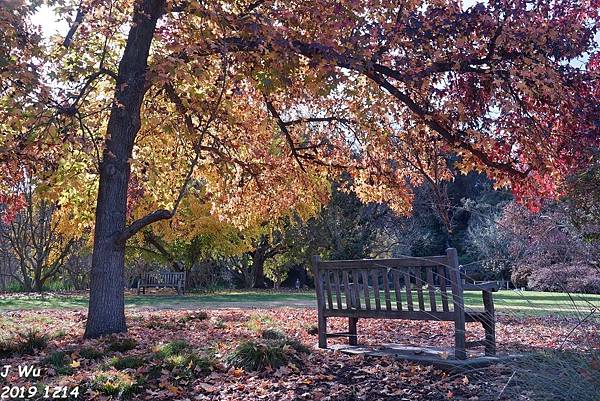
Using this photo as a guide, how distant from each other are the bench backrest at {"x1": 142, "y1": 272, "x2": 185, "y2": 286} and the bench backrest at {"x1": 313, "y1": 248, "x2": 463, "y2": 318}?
692 inches

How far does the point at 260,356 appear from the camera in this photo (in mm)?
6285

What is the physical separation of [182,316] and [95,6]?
5298mm

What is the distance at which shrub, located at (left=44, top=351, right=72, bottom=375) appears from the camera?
630 cm

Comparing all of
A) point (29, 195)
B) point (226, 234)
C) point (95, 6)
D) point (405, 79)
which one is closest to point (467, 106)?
point (405, 79)

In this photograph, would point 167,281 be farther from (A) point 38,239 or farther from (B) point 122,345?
(B) point 122,345

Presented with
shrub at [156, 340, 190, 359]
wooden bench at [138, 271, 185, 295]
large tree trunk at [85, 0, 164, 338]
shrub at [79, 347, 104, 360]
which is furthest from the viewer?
wooden bench at [138, 271, 185, 295]

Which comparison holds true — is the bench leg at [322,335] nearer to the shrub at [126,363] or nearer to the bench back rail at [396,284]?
the bench back rail at [396,284]

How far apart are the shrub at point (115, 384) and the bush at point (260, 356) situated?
1.09m

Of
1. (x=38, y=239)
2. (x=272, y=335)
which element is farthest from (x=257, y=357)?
(x=38, y=239)

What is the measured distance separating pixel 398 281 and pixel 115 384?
294 cm

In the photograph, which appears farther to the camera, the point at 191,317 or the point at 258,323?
the point at 191,317

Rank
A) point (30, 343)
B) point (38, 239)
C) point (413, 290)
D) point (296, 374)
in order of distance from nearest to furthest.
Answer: point (296, 374) < point (413, 290) < point (30, 343) < point (38, 239)

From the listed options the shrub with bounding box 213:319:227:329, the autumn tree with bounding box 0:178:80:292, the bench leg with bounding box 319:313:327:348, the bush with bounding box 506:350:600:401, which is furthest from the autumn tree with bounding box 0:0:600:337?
the autumn tree with bounding box 0:178:80:292

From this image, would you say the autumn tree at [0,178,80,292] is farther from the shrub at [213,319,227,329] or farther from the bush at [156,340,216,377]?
the bush at [156,340,216,377]
